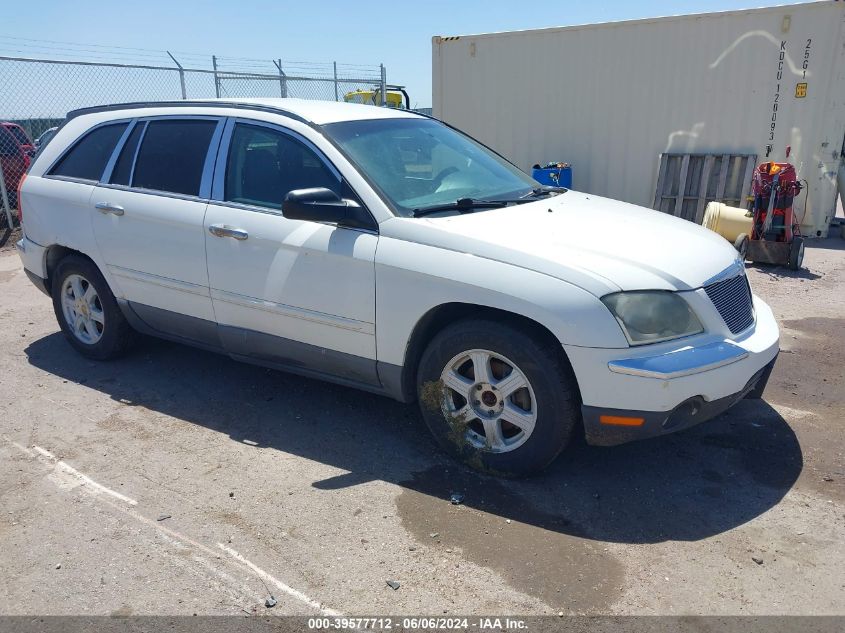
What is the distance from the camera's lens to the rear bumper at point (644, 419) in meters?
3.24

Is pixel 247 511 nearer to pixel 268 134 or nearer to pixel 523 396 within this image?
pixel 523 396

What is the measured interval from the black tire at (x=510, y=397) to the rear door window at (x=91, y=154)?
3000 millimetres

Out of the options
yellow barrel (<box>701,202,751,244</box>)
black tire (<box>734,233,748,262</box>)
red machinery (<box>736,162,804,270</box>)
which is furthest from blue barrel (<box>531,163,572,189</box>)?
black tire (<box>734,233,748,262</box>)

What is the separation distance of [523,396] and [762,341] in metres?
1.28

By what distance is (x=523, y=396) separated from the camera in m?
3.54

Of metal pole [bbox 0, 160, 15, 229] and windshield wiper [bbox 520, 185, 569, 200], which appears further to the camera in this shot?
metal pole [bbox 0, 160, 15, 229]

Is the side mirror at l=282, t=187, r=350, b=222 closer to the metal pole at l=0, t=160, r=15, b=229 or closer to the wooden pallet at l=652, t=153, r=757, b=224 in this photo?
the wooden pallet at l=652, t=153, r=757, b=224

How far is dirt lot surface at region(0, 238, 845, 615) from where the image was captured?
2867 millimetres

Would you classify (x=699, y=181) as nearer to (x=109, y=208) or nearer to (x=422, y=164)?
(x=422, y=164)

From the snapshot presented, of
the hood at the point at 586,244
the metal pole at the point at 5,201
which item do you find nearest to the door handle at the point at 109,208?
the hood at the point at 586,244

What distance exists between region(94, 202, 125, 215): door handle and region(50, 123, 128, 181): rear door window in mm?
277

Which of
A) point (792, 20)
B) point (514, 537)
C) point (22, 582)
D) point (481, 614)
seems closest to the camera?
point (481, 614)

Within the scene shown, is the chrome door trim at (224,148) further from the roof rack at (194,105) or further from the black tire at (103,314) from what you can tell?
the black tire at (103,314)

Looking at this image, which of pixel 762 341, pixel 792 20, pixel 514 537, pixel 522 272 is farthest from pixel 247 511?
pixel 792 20
